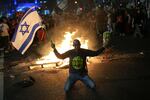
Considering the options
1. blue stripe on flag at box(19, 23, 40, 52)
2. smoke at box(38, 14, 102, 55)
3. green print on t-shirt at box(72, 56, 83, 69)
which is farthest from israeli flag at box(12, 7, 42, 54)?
smoke at box(38, 14, 102, 55)

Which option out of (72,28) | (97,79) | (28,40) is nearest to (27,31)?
(28,40)

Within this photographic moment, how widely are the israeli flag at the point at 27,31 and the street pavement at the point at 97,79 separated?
1052mm

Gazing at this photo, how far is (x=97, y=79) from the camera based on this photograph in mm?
11266

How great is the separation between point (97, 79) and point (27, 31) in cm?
272

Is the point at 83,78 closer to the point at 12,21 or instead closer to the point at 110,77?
the point at 110,77

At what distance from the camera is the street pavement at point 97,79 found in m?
9.58

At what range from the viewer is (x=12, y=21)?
20844 mm

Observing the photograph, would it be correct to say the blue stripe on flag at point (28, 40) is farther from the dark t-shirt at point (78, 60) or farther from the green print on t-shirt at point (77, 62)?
the green print on t-shirt at point (77, 62)

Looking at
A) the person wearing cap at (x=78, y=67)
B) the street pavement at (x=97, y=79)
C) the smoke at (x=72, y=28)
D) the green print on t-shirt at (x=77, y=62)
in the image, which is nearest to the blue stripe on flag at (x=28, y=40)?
the street pavement at (x=97, y=79)

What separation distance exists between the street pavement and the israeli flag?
105 cm

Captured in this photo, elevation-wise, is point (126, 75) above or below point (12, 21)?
below

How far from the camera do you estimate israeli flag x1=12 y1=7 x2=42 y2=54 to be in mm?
11672

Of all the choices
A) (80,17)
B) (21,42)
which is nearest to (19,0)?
(80,17)

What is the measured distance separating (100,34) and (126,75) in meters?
11.1
